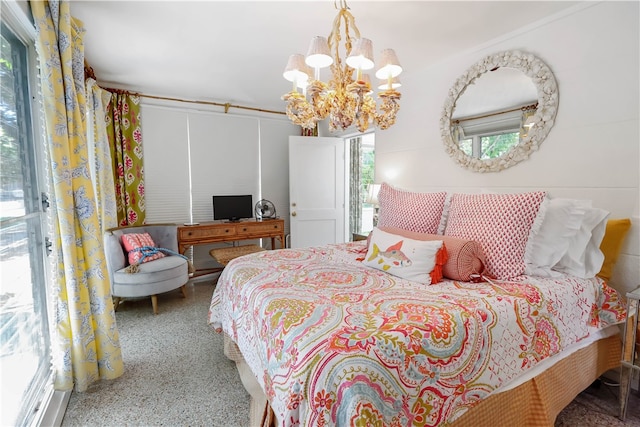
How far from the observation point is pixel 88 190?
6.03ft

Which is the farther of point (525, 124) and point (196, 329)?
point (196, 329)

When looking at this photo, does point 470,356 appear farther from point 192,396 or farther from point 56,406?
point 56,406

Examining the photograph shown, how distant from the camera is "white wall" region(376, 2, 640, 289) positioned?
1.76 metres

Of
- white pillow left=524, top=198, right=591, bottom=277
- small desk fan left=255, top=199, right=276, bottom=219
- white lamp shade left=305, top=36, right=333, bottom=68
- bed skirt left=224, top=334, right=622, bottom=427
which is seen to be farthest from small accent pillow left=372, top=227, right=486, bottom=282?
small desk fan left=255, top=199, right=276, bottom=219

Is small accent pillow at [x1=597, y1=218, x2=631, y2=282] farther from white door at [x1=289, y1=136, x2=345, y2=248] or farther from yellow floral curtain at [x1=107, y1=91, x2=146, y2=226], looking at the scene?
yellow floral curtain at [x1=107, y1=91, x2=146, y2=226]

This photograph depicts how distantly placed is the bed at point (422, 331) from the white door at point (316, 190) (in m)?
2.30

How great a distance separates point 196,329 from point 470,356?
7.58ft

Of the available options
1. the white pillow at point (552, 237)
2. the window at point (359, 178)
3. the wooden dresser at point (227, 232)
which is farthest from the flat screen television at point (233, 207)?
the white pillow at point (552, 237)

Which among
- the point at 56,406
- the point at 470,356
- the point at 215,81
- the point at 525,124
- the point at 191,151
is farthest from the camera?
the point at 191,151

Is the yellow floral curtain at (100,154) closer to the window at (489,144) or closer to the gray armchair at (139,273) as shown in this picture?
the gray armchair at (139,273)

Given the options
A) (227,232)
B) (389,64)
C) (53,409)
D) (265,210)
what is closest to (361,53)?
(389,64)

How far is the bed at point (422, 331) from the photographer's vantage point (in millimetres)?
963

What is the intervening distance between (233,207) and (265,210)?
46 cm

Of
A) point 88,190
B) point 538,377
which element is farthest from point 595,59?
point 88,190
